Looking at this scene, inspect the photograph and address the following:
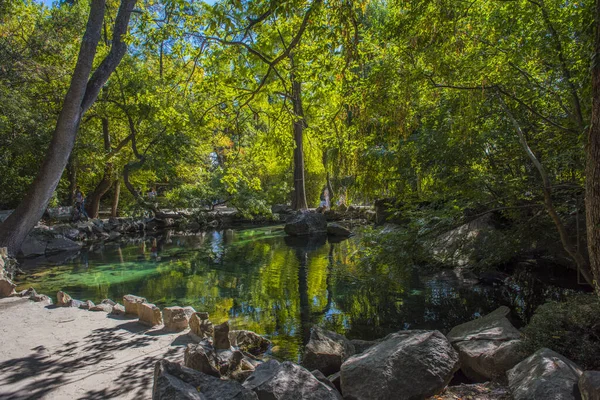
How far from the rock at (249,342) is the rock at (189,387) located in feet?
7.32

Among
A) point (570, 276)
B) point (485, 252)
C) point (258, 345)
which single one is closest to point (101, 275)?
point (258, 345)

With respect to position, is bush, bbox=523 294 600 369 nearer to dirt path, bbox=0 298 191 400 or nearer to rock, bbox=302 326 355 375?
rock, bbox=302 326 355 375

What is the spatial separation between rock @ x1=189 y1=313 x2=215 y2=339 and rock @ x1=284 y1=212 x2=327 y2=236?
13.7 metres

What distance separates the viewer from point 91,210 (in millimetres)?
21953

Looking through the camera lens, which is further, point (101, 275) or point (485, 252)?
point (101, 275)

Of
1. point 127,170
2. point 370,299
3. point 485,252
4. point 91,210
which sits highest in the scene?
point 127,170

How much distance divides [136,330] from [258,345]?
1.67 metres

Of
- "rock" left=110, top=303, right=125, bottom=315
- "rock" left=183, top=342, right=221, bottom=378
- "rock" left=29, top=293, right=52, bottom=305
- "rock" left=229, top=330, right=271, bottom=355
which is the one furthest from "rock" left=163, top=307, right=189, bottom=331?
"rock" left=29, top=293, right=52, bottom=305

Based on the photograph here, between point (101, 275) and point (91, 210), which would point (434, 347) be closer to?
point (101, 275)

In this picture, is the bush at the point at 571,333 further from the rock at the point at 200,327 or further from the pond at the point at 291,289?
the rock at the point at 200,327

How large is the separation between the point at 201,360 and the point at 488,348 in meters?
3.06

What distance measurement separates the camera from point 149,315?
5.69m

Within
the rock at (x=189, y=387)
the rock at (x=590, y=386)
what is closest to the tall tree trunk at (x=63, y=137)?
the rock at (x=189, y=387)

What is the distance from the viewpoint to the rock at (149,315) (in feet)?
18.4
